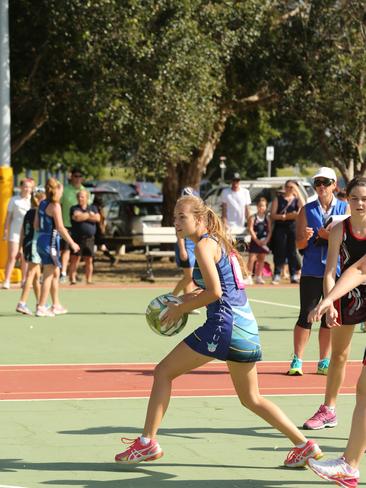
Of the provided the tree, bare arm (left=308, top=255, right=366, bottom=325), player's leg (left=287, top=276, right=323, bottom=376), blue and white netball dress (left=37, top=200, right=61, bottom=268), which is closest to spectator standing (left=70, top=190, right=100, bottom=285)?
blue and white netball dress (left=37, top=200, right=61, bottom=268)

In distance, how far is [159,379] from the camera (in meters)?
7.04

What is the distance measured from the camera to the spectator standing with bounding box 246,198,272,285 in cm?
2214

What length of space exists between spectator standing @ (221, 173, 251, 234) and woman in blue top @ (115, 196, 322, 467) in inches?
619

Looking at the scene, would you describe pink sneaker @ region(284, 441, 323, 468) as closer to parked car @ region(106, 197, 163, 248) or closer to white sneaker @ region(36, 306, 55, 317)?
white sneaker @ region(36, 306, 55, 317)

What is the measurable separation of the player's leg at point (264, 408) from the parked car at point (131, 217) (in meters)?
22.1

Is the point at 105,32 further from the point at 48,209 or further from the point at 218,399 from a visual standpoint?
the point at 218,399

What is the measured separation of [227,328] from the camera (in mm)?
6961

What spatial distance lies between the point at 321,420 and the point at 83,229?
1358 centimetres

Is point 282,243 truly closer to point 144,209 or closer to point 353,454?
point 144,209

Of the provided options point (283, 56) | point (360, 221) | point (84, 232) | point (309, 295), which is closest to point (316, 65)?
point (283, 56)

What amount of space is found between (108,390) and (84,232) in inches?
456

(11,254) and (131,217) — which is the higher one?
(11,254)

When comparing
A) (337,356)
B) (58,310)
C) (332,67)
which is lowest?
(58,310)

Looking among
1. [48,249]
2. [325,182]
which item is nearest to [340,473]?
[325,182]
